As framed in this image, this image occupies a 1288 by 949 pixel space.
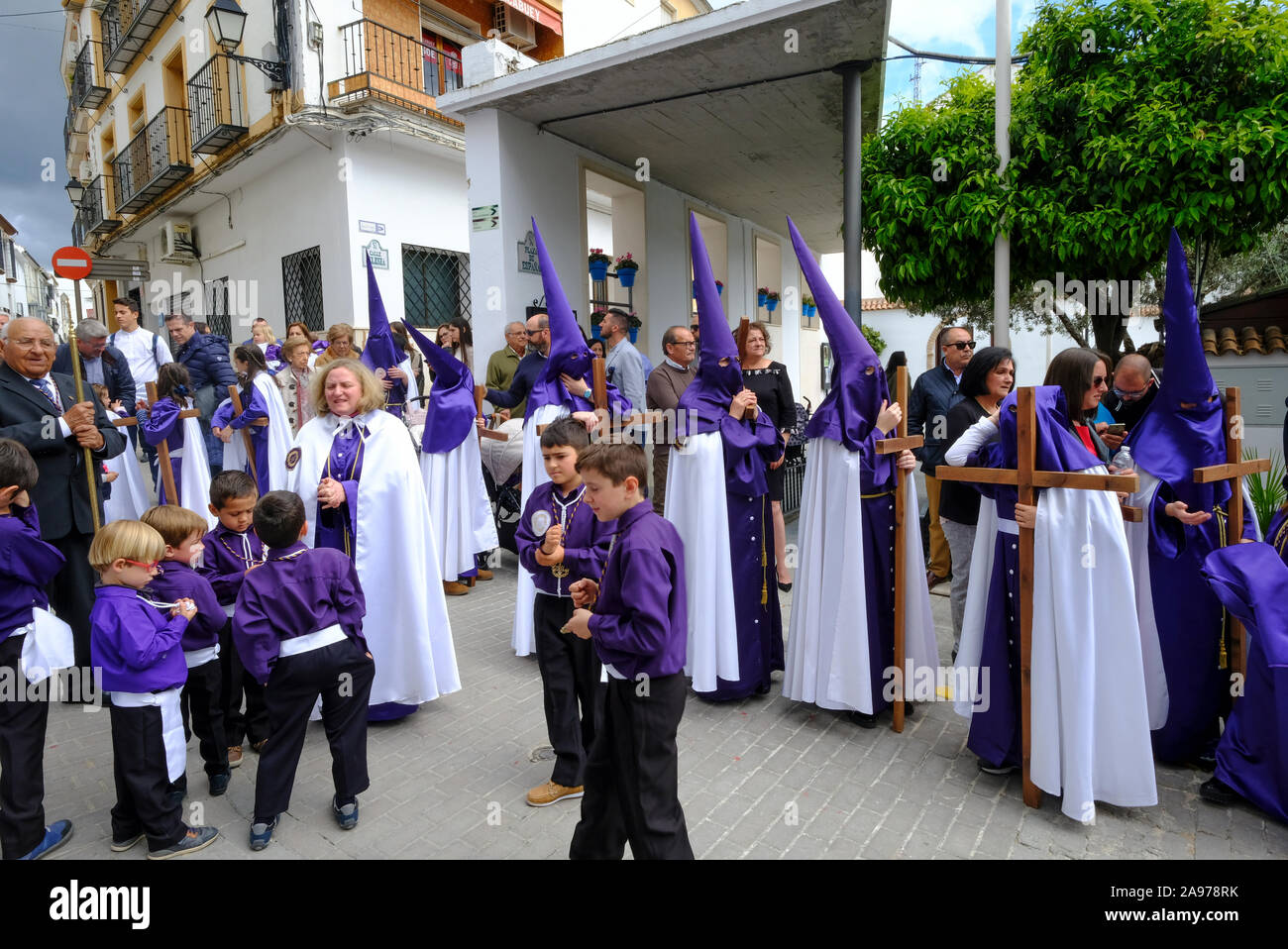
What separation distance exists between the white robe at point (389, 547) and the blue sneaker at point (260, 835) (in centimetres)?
108

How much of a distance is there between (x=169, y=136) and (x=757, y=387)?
55.0 feet

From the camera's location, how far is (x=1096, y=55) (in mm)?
6895

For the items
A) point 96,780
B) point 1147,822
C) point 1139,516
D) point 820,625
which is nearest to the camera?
point 1147,822

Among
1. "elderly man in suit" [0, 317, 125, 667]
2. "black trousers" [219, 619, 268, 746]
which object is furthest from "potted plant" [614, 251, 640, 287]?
"black trousers" [219, 619, 268, 746]

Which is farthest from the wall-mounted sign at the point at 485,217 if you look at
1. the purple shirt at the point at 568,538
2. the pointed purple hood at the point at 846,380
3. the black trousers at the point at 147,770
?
the black trousers at the point at 147,770

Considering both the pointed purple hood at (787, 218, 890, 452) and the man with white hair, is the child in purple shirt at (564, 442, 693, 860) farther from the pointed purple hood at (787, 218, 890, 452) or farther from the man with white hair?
the man with white hair

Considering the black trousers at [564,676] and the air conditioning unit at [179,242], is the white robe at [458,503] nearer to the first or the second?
the black trousers at [564,676]

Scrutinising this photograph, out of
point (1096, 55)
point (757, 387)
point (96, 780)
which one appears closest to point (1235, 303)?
point (1096, 55)

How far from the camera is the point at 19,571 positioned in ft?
9.80

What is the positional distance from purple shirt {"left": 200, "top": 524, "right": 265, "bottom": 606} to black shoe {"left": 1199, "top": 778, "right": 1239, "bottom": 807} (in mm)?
4445

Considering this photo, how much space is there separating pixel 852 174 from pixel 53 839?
7.67m

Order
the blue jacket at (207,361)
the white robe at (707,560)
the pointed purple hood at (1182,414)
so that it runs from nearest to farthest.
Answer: the pointed purple hood at (1182,414), the white robe at (707,560), the blue jacket at (207,361)

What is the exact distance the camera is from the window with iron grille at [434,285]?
41.5 feet
